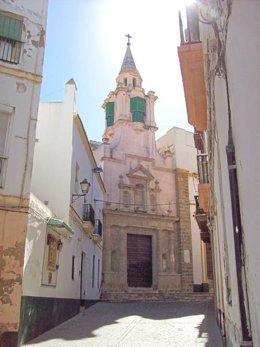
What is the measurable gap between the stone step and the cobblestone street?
7438 millimetres

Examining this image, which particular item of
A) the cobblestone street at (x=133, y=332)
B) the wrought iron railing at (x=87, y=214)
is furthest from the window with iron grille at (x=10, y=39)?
the wrought iron railing at (x=87, y=214)

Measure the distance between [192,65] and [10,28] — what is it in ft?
17.4

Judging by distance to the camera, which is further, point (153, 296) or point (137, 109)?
point (137, 109)

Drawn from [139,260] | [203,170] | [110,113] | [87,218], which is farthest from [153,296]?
[110,113]

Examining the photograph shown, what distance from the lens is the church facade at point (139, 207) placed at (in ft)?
73.5

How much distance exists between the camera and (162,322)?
11172 millimetres

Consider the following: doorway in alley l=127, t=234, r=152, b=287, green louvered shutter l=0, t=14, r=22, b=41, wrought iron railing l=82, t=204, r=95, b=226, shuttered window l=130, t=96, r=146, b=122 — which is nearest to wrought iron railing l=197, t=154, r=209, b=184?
wrought iron railing l=82, t=204, r=95, b=226

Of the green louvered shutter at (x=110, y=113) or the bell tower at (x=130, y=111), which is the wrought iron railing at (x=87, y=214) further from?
the green louvered shutter at (x=110, y=113)

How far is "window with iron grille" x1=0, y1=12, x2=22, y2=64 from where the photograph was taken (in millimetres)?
8937

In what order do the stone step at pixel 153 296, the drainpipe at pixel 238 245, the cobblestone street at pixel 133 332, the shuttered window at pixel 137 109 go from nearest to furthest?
the drainpipe at pixel 238 245 → the cobblestone street at pixel 133 332 → the stone step at pixel 153 296 → the shuttered window at pixel 137 109

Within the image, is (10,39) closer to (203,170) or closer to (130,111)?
(203,170)

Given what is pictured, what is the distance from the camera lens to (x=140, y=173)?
2483cm

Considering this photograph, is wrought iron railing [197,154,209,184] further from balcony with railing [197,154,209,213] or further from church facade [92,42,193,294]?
church facade [92,42,193,294]

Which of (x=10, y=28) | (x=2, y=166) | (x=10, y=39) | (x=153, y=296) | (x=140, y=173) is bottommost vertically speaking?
(x=153, y=296)
